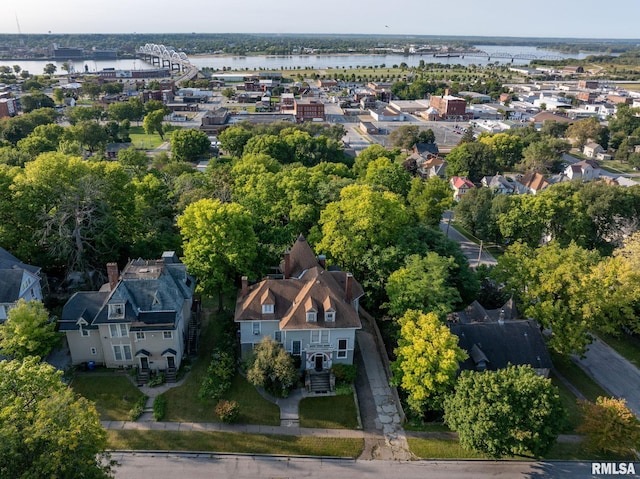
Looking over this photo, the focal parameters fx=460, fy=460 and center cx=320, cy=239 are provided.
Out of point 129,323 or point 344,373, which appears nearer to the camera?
point 129,323

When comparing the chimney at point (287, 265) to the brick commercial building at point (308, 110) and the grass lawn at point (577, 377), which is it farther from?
the brick commercial building at point (308, 110)

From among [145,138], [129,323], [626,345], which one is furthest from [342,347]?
[145,138]

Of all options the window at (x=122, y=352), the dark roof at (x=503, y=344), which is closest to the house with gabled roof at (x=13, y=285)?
the window at (x=122, y=352)

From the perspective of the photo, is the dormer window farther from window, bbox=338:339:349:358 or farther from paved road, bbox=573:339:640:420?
paved road, bbox=573:339:640:420

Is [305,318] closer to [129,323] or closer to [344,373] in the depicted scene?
[344,373]

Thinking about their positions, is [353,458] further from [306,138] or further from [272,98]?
[272,98]
